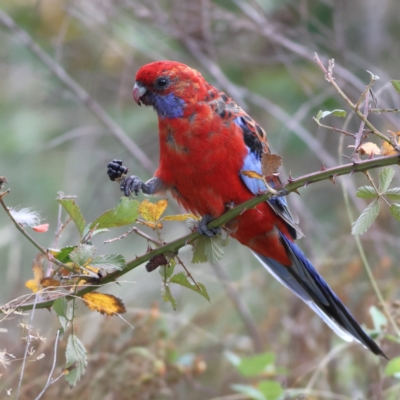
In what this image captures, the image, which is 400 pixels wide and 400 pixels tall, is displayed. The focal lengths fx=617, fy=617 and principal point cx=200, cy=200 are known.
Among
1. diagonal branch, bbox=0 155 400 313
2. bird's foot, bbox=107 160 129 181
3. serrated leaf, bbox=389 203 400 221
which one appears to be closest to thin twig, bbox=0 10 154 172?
bird's foot, bbox=107 160 129 181

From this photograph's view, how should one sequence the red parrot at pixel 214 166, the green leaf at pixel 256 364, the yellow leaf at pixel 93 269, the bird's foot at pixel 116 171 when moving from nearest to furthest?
the yellow leaf at pixel 93 269 < the bird's foot at pixel 116 171 < the red parrot at pixel 214 166 < the green leaf at pixel 256 364

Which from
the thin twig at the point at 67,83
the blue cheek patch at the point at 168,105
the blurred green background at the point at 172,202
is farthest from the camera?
the thin twig at the point at 67,83

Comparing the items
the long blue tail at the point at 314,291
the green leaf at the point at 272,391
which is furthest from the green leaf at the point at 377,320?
the green leaf at the point at 272,391

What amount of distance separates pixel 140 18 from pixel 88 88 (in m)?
0.80

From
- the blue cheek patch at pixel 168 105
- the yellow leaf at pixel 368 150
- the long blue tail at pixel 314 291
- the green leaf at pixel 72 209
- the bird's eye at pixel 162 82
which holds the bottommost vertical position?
the long blue tail at pixel 314 291

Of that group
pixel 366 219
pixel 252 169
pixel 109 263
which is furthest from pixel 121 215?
pixel 252 169

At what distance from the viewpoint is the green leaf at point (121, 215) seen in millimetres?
1842

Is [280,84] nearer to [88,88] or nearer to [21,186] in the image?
[88,88]

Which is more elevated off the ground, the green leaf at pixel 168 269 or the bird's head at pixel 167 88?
the bird's head at pixel 167 88

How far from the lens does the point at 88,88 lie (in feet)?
17.1

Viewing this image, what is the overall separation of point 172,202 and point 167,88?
2.22m

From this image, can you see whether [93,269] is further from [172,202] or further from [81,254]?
[172,202]

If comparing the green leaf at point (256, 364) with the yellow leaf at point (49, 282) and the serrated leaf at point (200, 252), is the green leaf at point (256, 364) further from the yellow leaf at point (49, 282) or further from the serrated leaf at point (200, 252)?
the yellow leaf at point (49, 282)

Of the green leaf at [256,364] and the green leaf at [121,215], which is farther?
the green leaf at [256,364]
